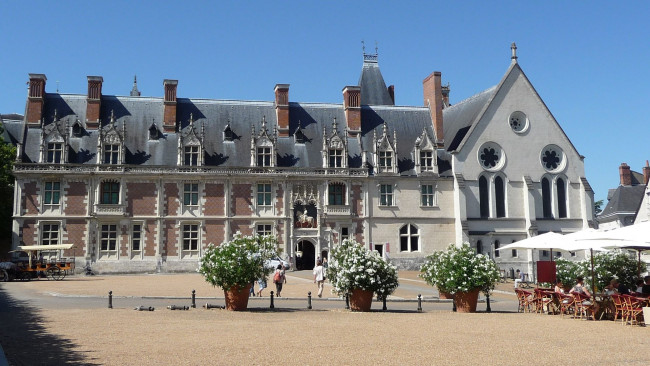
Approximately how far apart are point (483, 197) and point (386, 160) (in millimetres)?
7859

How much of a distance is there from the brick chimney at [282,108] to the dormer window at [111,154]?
39.1 feet

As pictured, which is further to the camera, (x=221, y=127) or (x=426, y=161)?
(x=426, y=161)

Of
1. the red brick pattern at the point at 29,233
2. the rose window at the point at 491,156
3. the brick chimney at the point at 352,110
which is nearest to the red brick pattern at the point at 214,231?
the red brick pattern at the point at 29,233

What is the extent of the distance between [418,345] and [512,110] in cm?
3883

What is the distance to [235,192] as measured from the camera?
46.2 meters

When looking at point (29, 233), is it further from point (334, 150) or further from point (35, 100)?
point (334, 150)

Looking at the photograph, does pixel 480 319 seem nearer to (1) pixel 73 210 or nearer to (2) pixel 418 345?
(2) pixel 418 345

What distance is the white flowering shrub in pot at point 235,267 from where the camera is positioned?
2073cm

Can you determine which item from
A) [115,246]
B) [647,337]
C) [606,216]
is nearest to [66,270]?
[115,246]

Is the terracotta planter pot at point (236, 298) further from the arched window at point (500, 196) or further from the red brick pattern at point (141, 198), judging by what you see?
the arched window at point (500, 196)

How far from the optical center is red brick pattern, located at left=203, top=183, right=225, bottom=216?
150ft

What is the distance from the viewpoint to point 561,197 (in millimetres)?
49500

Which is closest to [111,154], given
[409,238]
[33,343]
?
[409,238]

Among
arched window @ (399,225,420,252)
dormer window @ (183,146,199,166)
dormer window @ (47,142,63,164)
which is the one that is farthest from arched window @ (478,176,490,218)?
dormer window @ (47,142,63,164)
